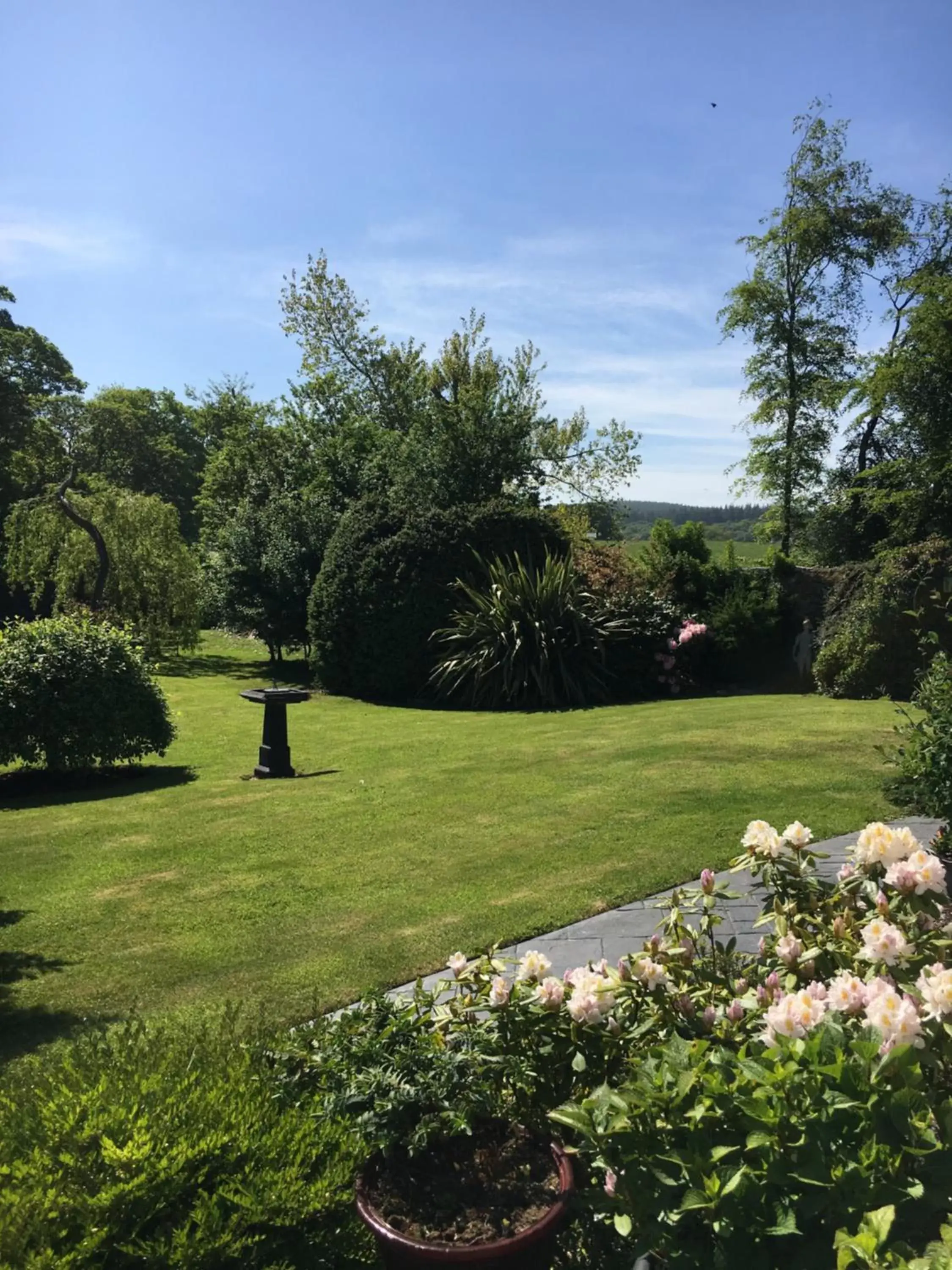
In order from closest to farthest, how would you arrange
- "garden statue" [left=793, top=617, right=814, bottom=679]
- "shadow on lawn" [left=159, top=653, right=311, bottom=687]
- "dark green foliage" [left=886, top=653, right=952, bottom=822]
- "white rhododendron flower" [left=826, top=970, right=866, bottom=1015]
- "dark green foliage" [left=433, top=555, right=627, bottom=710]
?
"white rhododendron flower" [left=826, top=970, right=866, bottom=1015], "dark green foliage" [left=886, top=653, right=952, bottom=822], "dark green foliage" [left=433, top=555, right=627, bottom=710], "garden statue" [left=793, top=617, right=814, bottom=679], "shadow on lawn" [left=159, top=653, right=311, bottom=687]

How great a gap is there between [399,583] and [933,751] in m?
9.45

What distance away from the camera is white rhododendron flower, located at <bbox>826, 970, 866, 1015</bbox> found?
1.97 m

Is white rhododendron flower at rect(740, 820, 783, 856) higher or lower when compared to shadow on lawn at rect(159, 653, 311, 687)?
higher

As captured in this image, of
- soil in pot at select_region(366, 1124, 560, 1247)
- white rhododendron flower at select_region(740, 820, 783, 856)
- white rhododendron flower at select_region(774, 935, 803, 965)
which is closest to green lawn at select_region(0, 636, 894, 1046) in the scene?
soil in pot at select_region(366, 1124, 560, 1247)

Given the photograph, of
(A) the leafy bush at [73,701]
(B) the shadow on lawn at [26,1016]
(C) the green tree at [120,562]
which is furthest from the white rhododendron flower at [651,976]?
(C) the green tree at [120,562]

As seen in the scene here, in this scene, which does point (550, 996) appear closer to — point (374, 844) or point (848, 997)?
Answer: point (848, 997)

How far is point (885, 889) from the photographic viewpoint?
9.42 ft

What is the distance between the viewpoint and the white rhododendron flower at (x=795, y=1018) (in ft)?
6.11

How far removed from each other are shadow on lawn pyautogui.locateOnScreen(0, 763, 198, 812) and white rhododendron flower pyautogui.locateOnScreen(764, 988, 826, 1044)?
22.1ft

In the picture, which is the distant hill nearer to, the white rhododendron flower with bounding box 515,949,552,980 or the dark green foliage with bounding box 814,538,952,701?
the dark green foliage with bounding box 814,538,952,701

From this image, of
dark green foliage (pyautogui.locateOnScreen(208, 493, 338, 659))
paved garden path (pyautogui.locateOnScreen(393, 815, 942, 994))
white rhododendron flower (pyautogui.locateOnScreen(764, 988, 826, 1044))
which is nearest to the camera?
white rhododendron flower (pyautogui.locateOnScreen(764, 988, 826, 1044))

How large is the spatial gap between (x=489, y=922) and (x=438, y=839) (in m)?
1.47

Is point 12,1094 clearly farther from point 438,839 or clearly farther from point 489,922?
point 438,839

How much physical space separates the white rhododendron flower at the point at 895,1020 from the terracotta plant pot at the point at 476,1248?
76cm
